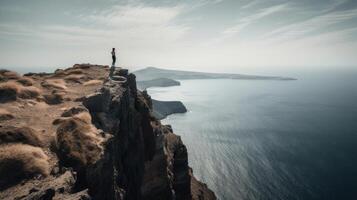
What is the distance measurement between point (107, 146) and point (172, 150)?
4857cm

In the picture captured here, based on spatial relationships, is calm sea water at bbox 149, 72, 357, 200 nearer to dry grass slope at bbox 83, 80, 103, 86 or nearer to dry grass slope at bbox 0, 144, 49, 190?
dry grass slope at bbox 83, 80, 103, 86

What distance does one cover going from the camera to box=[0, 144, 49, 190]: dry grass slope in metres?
20.9

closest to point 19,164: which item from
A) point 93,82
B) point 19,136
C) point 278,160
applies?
point 19,136

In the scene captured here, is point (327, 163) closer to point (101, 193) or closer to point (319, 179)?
point (319, 179)

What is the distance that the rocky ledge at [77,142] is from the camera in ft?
70.7

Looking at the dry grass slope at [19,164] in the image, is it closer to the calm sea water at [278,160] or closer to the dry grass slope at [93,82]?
the dry grass slope at [93,82]

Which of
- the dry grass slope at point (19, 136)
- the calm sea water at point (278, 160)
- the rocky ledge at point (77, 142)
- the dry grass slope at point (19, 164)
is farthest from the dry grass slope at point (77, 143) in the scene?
the calm sea water at point (278, 160)

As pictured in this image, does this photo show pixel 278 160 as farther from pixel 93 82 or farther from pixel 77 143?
pixel 77 143

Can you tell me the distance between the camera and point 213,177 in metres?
111

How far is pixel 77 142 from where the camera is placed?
86.7 feet

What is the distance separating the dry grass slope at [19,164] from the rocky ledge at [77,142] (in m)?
0.07

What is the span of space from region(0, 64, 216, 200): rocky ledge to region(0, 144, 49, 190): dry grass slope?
72 millimetres

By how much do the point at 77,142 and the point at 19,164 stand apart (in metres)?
Answer: 5.70

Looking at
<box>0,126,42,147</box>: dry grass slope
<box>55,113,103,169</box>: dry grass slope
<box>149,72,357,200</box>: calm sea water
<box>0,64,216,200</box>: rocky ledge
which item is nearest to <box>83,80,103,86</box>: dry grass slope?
<box>0,64,216,200</box>: rocky ledge
